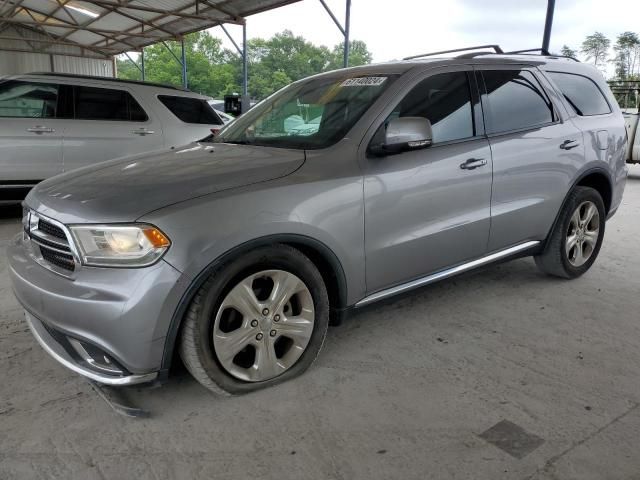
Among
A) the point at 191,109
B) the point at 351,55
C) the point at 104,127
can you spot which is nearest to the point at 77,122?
the point at 104,127

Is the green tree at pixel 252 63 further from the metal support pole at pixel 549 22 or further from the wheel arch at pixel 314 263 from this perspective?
the wheel arch at pixel 314 263

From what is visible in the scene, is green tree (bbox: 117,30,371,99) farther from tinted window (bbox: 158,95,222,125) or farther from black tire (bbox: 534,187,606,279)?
black tire (bbox: 534,187,606,279)

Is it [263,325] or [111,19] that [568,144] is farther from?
[111,19]

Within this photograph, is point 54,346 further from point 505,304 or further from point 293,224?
point 505,304

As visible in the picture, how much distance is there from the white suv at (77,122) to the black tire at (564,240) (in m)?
4.61

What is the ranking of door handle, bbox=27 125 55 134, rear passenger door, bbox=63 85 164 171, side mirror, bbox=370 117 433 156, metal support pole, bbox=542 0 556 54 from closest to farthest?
side mirror, bbox=370 117 433 156, door handle, bbox=27 125 55 134, rear passenger door, bbox=63 85 164 171, metal support pole, bbox=542 0 556 54

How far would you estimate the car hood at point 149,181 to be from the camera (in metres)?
2.17

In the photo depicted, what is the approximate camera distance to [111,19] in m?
19.5

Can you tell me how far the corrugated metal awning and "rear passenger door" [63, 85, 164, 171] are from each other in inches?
285

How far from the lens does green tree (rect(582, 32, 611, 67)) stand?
141 feet

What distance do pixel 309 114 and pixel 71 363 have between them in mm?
1881

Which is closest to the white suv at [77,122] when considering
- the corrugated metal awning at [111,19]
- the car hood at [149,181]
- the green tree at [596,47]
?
the car hood at [149,181]

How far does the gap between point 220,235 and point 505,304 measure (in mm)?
2345

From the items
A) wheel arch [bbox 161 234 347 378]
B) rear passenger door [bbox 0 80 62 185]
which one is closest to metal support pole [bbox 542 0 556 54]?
rear passenger door [bbox 0 80 62 185]
